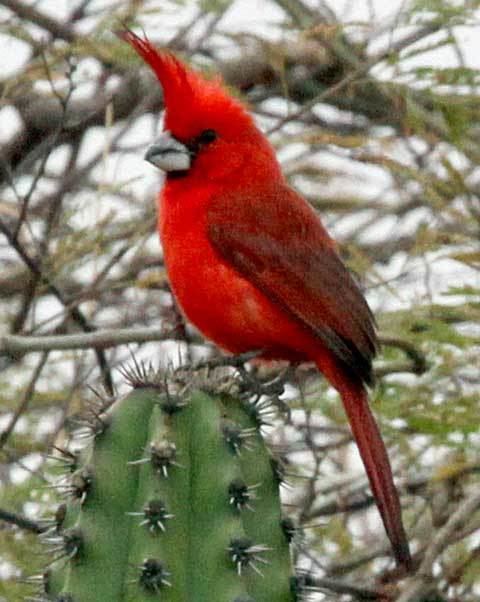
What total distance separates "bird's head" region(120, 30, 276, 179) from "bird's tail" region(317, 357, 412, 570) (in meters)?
0.68

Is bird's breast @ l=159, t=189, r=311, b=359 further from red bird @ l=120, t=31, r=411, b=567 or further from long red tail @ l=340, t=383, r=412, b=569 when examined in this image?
long red tail @ l=340, t=383, r=412, b=569

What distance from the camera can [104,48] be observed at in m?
4.72

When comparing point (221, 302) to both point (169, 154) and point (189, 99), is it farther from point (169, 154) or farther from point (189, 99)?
point (189, 99)

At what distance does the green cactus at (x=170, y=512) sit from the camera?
256cm

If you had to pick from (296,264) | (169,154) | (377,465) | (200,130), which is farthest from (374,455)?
(200,130)

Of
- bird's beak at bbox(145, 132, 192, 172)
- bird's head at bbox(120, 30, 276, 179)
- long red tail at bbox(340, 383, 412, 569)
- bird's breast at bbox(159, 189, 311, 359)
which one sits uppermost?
bird's head at bbox(120, 30, 276, 179)

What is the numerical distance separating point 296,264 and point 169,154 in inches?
17.3

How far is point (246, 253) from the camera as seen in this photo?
4.18 meters

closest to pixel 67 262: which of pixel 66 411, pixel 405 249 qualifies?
pixel 66 411

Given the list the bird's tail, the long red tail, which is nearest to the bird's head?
the bird's tail

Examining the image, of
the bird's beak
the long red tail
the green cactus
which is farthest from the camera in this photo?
the bird's beak

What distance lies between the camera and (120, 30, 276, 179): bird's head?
13.7ft

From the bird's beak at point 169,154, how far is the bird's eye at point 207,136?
86 mm

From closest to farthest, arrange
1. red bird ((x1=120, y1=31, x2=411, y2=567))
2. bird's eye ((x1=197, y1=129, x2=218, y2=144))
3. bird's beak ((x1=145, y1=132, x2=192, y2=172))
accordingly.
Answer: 1. red bird ((x1=120, y1=31, x2=411, y2=567))
2. bird's beak ((x1=145, y1=132, x2=192, y2=172))
3. bird's eye ((x1=197, y1=129, x2=218, y2=144))
